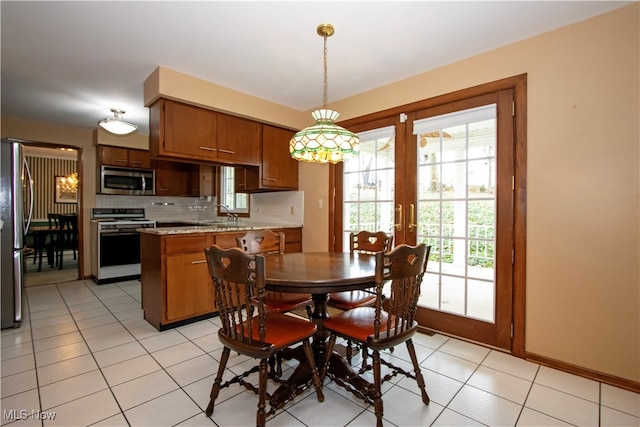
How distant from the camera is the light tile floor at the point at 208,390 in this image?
61.4 inches

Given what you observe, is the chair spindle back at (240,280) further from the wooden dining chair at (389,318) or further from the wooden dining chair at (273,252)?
the wooden dining chair at (389,318)

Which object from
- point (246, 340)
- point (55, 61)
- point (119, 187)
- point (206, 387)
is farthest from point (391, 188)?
point (119, 187)

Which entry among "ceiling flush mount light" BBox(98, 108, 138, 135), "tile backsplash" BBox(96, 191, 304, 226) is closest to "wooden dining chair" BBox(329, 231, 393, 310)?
"tile backsplash" BBox(96, 191, 304, 226)

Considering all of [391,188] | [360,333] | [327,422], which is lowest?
[327,422]

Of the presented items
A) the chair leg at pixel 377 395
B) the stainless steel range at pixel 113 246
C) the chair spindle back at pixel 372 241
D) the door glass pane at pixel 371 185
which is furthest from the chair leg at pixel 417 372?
the stainless steel range at pixel 113 246

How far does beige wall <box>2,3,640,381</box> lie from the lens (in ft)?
5.98

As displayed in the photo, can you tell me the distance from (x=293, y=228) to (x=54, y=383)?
8.11 ft

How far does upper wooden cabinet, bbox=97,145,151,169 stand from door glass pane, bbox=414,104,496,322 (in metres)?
4.26

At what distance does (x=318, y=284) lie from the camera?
4.92 ft

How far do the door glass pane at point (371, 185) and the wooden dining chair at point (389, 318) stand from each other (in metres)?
1.44

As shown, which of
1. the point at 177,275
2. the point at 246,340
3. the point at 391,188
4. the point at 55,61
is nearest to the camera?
the point at 246,340

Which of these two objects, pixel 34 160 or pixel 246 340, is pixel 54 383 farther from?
pixel 34 160

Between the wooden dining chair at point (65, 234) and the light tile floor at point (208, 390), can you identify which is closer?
the light tile floor at point (208, 390)

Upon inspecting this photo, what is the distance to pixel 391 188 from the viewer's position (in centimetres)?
300
